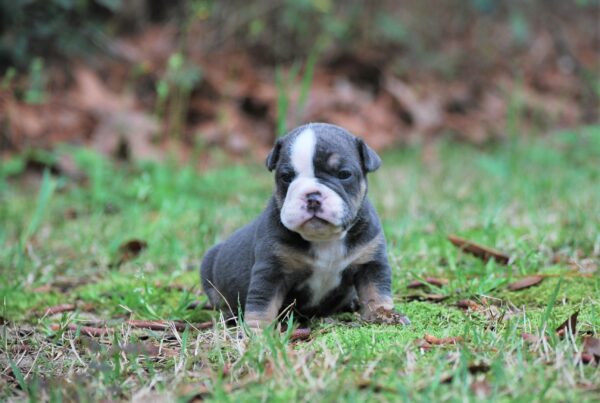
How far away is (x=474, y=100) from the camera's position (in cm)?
1145

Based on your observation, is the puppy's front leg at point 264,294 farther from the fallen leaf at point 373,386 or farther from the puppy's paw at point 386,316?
the fallen leaf at point 373,386

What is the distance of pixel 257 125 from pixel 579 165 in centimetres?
387

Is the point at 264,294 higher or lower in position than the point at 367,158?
lower

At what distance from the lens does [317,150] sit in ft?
10.9

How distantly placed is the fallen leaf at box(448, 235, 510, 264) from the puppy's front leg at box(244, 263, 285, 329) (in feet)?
4.94

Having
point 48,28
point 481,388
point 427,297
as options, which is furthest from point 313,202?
point 48,28

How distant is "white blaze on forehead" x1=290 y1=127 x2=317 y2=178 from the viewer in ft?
10.9

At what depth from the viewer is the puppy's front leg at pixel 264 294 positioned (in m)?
3.43

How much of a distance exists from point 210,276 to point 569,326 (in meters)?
1.95

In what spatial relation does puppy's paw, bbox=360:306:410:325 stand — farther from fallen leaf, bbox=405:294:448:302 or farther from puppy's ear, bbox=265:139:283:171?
puppy's ear, bbox=265:139:283:171

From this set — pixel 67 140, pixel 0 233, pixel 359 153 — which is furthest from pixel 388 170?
pixel 359 153

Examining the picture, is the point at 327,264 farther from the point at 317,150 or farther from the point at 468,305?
the point at 468,305

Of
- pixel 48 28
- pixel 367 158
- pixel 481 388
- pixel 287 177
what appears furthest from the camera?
pixel 48 28

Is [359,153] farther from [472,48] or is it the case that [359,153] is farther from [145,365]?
[472,48]
